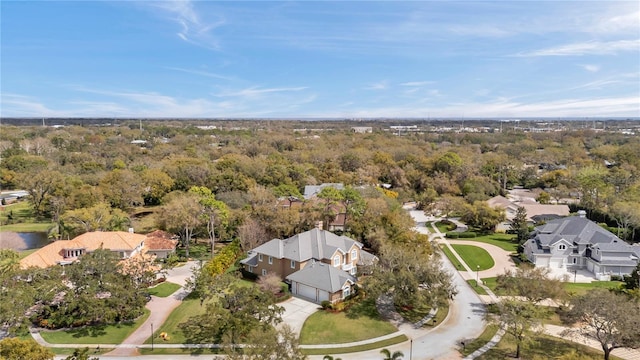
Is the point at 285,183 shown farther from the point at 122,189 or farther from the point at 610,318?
the point at 610,318

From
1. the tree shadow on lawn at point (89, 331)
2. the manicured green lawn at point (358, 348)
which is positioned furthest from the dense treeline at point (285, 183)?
the tree shadow on lawn at point (89, 331)

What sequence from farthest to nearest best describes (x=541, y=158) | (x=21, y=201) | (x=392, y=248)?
(x=541, y=158) < (x=21, y=201) < (x=392, y=248)

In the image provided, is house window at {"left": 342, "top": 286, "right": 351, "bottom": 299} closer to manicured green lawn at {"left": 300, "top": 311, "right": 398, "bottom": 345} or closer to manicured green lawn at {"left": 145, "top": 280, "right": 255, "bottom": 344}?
manicured green lawn at {"left": 300, "top": 311, "right": 398, "bottom": 345}

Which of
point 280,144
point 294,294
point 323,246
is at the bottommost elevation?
point 294,294

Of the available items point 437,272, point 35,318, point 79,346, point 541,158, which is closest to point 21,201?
point 35,318

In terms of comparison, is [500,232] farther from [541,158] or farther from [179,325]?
[541,158]

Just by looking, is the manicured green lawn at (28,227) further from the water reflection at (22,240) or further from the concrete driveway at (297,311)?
the concrete driveway at (297,311)

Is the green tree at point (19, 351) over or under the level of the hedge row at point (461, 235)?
over
